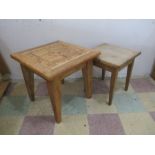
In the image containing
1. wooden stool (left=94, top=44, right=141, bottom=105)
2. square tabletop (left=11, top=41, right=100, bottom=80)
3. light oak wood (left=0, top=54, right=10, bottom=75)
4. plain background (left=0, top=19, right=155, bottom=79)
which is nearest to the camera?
square tabletop (left=11, top=41, right=100, bottom=80)

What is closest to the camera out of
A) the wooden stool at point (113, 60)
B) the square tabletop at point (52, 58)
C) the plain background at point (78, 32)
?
the square tabletop at point (52, 58)

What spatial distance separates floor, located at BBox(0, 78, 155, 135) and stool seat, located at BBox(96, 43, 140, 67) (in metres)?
0.45

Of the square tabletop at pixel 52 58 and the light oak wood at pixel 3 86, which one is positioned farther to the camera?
the light oak wood at pixel 3 86

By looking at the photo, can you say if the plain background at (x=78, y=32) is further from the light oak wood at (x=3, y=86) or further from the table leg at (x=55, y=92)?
the table leg at (x=55, y=92)

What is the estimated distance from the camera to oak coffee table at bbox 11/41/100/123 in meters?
0.94

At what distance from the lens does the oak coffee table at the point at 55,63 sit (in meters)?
0.94

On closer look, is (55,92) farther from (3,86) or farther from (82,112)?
(3,86)

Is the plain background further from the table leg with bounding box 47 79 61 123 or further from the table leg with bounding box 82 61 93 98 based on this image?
the table leg with bounding box 47 79 61 123

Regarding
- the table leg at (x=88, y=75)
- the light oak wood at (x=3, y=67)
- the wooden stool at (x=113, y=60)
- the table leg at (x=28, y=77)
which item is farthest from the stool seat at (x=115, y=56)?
the light oak wood at (x=3, y=67)

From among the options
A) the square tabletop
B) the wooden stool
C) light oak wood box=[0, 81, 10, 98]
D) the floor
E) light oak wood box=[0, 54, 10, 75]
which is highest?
the square tabletop

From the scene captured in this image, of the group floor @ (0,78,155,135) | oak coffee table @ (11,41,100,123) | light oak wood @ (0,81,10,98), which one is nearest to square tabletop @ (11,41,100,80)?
oak coffee table @ (11,41,100,123)

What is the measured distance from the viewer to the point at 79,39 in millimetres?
1545
